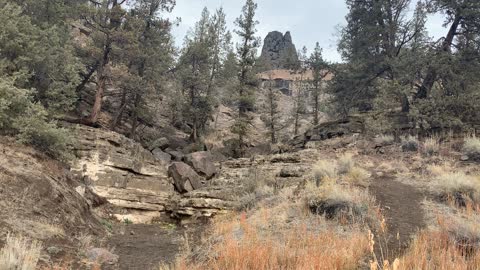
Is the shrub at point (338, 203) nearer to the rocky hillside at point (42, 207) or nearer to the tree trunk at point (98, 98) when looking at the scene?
the rocky hillside at point (42, 207)

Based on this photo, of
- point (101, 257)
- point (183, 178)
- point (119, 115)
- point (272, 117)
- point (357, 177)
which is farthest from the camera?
point (272, 117)

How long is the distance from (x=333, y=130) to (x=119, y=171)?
15146 mm

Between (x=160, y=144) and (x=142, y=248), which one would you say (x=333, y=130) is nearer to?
(x=160, y=144)

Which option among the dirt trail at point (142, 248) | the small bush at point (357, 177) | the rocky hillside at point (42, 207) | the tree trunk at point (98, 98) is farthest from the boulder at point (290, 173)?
the tree trunk at point (98, 98)

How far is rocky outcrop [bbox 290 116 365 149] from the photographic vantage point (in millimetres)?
23953

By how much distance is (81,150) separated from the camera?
15.7m

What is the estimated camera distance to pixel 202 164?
20.6 meters

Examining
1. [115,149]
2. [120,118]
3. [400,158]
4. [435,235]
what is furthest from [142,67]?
[435,235]

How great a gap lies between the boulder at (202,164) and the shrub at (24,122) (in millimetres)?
9070

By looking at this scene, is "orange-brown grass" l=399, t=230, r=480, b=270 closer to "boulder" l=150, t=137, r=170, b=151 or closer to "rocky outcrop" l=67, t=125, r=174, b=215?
"rocky outcrop" l=67, t=125, r=174, b=215

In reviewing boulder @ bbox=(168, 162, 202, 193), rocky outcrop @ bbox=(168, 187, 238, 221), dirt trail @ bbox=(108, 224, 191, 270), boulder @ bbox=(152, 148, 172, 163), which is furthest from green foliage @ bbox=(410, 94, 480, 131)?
dirt trail @ bbox=(108, 224, 191, 270)

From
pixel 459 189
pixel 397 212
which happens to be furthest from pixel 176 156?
pixel 459 189

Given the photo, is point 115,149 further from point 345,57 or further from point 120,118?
point 345,57

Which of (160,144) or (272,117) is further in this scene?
(272,117)
